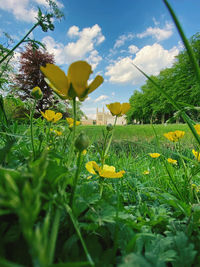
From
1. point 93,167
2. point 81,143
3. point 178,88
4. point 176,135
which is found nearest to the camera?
point 81,143

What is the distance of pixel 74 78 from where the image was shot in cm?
33

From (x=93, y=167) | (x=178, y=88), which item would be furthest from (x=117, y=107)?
(x=178, y=88)

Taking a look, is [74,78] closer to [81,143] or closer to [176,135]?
[81,143]

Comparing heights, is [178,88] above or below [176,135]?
above

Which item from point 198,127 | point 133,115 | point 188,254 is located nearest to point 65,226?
point 188,254

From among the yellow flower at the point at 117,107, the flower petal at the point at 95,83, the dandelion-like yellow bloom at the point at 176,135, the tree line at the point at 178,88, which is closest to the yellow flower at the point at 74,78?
the flower petal at the point at 95,83

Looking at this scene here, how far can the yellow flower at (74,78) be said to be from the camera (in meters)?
0.32

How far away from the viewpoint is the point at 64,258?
25 centimetres

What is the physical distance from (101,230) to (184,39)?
491mm

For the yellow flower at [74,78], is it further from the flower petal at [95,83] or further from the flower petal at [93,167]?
the flower petal at [93,167]

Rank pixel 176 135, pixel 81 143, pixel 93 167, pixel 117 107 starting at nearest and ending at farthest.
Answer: pixel 81 143 → pixel 93 167 → pixel 117 107 → pixel 176 135

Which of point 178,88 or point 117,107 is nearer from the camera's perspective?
point 117,107

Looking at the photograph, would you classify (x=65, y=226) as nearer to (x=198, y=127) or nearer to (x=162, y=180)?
(x=198, y=127)

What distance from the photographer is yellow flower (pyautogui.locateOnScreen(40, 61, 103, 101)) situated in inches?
12.5
